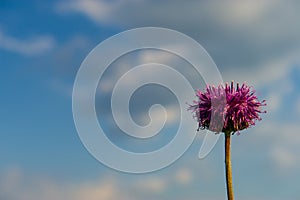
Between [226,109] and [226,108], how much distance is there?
0.14 meters

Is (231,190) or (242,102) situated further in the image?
(242,102)

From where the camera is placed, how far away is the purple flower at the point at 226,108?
97.0 ft

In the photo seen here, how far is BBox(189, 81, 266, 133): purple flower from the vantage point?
97.0 feet

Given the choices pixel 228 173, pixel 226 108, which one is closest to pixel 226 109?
pixel 226 108

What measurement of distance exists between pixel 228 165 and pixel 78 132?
387 inches

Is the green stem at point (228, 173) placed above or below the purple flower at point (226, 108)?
below

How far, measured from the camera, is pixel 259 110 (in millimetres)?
30828

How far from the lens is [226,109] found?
29.7m

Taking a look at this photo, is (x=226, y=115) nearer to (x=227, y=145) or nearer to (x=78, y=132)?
(x=227, y=145)

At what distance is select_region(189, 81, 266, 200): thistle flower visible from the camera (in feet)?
96.9

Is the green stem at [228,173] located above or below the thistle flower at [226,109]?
below

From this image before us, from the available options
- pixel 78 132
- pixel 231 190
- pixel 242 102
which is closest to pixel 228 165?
pixel 231 190

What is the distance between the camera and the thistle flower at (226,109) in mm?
29531

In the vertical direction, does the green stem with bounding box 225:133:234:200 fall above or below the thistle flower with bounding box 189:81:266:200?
below
